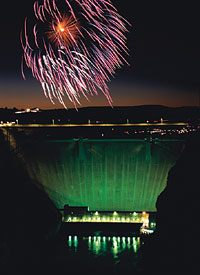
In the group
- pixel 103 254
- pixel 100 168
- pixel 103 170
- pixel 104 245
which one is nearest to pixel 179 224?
pixel 103 254

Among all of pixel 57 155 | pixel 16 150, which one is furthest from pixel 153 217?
pixel 16 150

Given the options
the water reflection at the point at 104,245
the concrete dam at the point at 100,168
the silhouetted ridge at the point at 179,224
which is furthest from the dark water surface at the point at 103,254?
the concrete dam at the point at 100,168

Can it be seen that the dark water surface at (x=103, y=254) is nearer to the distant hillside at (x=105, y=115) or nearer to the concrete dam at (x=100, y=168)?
the concrete dam at (x=100, y=168)

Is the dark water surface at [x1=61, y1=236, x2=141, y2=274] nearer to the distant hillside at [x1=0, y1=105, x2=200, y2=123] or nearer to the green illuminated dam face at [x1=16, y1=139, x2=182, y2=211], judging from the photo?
the green illuminated dam face at [x1=16, y1=139, x2=182, y2=211]

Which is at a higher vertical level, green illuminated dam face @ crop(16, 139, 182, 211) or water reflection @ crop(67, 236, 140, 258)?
green illuminated dam face @ crop(16, 139, 182, 211)

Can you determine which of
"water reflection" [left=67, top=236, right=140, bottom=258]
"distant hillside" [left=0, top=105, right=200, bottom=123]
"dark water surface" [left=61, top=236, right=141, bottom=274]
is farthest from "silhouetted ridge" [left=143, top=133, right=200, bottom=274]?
"distant hillside" [left=0, top=105, right=200, bottom=123]

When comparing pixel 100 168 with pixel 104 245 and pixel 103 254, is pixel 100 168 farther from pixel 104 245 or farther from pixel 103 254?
pixel 103 254

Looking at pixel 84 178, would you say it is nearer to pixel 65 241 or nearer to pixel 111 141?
pixel 111 141
